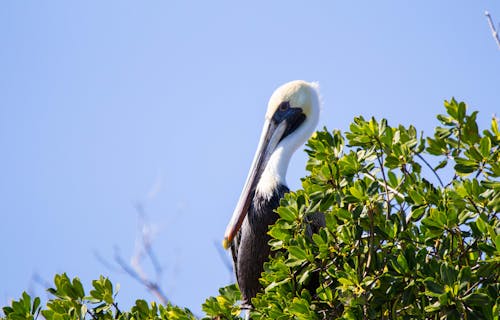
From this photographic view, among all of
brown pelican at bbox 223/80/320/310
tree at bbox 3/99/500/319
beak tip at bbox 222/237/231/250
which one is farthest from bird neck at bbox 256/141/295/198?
tree at bbox 3/99/500/319

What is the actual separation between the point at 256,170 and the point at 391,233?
2.73 meters

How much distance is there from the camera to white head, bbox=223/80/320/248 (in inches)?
234

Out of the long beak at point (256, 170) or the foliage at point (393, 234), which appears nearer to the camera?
the foliage at point (393, 234)

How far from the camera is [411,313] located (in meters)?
3.66

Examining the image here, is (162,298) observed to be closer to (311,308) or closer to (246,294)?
(246,294)

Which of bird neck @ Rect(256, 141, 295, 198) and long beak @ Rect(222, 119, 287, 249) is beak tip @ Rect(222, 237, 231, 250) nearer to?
long beak @ Rect(222, 119, 287, 249)

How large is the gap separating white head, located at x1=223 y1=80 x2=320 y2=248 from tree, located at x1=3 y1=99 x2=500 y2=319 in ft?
5.78

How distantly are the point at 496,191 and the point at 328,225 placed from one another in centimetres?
74

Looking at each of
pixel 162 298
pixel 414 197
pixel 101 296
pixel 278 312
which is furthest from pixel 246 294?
pixel 414 197

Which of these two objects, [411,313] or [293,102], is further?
[293,102]

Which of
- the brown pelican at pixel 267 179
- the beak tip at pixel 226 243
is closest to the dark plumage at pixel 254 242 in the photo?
the brown pelican at pixel 267 179

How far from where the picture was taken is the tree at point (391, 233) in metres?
3.45

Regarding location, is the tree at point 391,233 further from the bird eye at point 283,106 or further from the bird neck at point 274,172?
the bird eye at point 283,106

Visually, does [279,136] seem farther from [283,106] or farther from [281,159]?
[281,159]
